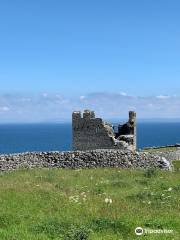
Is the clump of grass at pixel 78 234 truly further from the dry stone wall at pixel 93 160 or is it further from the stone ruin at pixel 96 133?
the stone ruin at pixel 96 133

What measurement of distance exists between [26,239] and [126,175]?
1763cm

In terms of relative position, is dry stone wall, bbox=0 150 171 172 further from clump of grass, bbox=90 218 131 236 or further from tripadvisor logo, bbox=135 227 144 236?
tripadvisor logo, bbox=135 227 144 236

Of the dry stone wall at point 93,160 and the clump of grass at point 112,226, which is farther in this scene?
the dry stone wall at point 93,160

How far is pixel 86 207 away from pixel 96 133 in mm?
29113

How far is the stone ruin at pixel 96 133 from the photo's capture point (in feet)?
162

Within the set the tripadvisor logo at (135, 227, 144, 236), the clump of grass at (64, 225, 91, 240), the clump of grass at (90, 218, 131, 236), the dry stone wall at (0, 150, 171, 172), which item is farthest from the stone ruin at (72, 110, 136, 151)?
the clump of grass at (64, 225, 91, 240)

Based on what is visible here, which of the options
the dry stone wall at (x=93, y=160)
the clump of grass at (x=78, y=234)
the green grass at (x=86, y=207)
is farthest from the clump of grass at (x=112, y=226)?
the dry stone wall at (x=93, y=160)

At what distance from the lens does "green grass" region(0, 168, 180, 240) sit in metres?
16.9

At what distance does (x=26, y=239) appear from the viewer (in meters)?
15.7

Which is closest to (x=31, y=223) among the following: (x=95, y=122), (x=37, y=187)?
(x=37, y=187)

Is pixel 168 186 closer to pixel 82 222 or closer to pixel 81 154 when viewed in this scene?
pixel 82 222

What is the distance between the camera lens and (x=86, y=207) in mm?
20969

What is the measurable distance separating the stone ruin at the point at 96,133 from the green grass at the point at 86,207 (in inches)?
684

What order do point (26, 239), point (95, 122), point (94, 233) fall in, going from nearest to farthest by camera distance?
1. point (26, 239)
2. point (94, 233)
3. point (95, 122)
